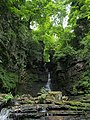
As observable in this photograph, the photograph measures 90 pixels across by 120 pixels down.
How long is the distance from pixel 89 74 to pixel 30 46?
5.44 meters

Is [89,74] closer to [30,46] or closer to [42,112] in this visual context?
[30,46]

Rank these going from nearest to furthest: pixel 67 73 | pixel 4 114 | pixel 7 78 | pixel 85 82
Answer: pixel 4 114
pixel 7 78
pixel 85 82
pixel 67 73

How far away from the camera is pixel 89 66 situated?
16.0m

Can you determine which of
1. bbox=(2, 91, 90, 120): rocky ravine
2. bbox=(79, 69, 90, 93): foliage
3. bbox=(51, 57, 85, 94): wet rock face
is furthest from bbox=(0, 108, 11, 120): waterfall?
bbox=(51, 57, 85, 94): wet rock face

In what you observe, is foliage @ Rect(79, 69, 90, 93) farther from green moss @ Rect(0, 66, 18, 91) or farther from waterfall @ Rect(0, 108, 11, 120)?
waterfall @ Rect(0, 108, 11, 120)

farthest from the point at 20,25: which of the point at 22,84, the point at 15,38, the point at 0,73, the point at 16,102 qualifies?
the point at 16,102

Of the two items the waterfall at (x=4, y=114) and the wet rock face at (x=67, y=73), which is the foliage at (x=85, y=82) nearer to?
the wet rock face at (x=67, y=73)

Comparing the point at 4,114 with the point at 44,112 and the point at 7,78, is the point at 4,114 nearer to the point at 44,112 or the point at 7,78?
the point at 44,112

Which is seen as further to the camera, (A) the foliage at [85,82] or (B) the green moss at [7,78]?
(A) the foliage at [85,82]

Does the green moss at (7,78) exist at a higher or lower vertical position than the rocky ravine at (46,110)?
higher

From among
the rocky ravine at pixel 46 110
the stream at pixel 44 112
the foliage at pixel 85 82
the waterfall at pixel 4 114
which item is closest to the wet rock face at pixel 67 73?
the foliage at pixel 85 82

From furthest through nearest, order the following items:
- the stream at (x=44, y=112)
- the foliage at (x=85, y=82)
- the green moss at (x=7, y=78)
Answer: the foliage at (x=85, y=82)
the green moss at (x=7, y=78)
the stream at (x=44, y=112)

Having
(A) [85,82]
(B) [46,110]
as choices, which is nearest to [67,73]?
(A) [85,82]

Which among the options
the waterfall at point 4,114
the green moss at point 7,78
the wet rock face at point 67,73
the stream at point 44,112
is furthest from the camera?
the wet rock face at point 67,73
